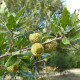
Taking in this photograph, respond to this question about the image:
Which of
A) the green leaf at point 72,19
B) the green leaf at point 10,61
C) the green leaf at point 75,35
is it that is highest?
the green leaf at point 72,19

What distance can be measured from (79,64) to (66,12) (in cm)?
1156

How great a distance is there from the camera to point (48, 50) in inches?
35.8

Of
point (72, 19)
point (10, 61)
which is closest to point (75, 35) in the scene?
point (72, 19)

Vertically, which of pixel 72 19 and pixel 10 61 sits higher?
pixel 72 19

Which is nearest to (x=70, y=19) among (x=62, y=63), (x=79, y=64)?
(x=62, y=63)

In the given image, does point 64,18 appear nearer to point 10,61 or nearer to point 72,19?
point 72,19

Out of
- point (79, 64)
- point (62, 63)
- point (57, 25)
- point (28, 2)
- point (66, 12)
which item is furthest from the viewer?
point (79, 64)

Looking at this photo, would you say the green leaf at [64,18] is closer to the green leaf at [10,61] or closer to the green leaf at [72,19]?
the green leaf at [72,19]

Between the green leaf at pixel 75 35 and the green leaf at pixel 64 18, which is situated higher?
the green leaf at pixel 64 18

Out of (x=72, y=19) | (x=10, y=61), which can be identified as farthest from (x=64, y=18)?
(x=10, y=61)

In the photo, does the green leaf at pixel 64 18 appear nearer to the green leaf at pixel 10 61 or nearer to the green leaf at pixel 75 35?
the green leaf at pixel 75 35

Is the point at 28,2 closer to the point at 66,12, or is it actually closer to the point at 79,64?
the point at 79,64

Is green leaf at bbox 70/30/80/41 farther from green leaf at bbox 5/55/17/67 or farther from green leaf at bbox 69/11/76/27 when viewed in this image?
green leaf at bbox 5/55/17/67

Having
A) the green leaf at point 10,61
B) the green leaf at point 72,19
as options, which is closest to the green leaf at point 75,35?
the green leaf at point 72,19
